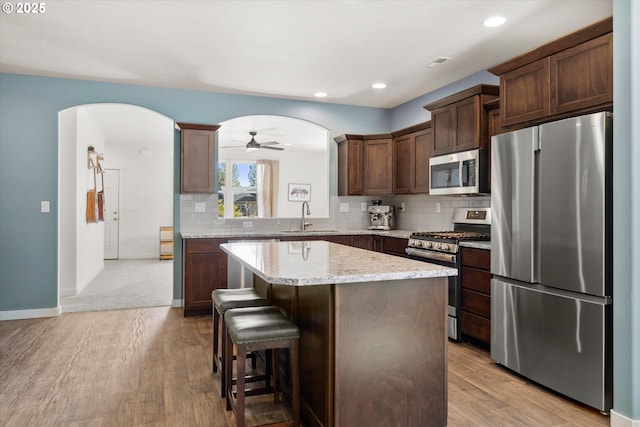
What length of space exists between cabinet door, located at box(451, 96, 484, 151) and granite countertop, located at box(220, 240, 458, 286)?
188cm

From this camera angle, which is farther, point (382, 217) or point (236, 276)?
point (382, 217)

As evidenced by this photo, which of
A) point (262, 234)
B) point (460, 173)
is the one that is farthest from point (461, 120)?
point (262, 234)

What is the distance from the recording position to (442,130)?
441cm

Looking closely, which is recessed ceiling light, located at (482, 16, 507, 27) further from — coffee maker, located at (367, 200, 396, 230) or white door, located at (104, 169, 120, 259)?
white door, located at (104, 169, 120, 259)

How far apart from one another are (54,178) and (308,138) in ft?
16.0

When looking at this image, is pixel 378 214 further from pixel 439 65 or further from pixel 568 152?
pixel 568 152

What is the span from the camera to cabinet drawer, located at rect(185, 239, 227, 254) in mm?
4707

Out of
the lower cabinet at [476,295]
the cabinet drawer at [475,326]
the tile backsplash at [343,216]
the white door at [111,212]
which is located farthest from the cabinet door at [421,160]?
the white door at [111,212]

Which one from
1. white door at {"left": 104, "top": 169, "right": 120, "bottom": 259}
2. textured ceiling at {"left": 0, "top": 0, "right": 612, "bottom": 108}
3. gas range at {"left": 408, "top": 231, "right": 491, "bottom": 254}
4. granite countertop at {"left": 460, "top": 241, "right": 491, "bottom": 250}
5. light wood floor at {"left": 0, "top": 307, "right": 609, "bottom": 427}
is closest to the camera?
light wood floor at {"left": 0, "top": 307, "right": 609, "bottom": 427}

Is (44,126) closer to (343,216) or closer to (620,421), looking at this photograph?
(343,216)

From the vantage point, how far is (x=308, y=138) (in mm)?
8633

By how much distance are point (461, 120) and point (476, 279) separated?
1533 mm

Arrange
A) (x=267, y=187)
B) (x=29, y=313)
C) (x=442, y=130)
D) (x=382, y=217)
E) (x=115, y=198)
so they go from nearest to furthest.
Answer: (x=442, y=130) < (x=29, y=313) < (x=382, y=217) < (x=267, y=187) < (x=115, y=198)

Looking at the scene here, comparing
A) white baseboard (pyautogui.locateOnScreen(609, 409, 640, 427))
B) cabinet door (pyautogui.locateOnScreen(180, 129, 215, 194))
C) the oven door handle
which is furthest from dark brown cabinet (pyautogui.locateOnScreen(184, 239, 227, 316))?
white baseboard (pyautogui.locateOnScreen(609, 409, 640, 427))
